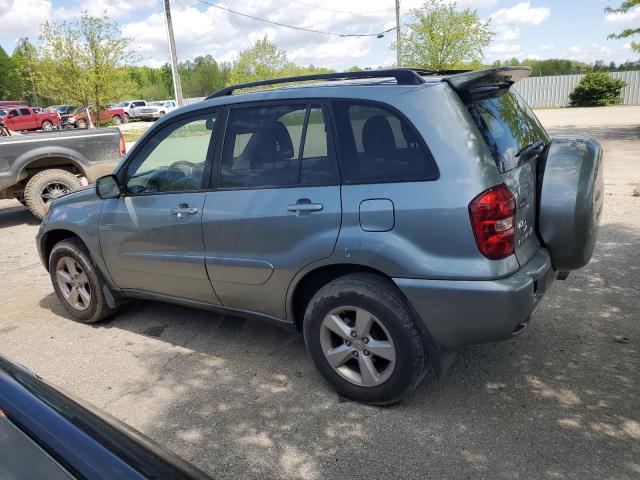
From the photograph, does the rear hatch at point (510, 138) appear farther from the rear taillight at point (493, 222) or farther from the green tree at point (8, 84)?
the green tree at point (8, 84)

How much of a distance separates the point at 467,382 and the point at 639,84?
37.9 meters

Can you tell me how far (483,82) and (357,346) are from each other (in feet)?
5.69

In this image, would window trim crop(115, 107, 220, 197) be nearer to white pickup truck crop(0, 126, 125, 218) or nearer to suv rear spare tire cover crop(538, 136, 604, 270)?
suv rear spare tire cover crop(538, 136, 604, 270)

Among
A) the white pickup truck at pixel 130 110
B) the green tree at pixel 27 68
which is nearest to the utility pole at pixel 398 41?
the green tree at pixel 27 68

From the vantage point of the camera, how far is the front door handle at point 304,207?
119 inches

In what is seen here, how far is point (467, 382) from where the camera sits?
3.33 m

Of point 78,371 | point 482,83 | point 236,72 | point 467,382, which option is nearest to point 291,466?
point 467,382

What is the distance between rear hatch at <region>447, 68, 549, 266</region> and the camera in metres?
2.88

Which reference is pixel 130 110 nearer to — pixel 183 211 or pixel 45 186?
pixel 45 186

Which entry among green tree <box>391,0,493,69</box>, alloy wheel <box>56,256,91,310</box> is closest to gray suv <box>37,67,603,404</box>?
alloy wheel <box>56,256,91,310</box>

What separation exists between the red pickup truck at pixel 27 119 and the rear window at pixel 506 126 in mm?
34855

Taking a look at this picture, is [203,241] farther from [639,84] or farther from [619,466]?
[639,84]

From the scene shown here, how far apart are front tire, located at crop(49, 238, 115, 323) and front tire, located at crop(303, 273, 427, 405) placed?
7.02 ft

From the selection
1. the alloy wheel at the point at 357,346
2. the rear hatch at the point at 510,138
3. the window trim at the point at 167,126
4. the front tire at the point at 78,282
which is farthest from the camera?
the front tire at the point at 78,282
